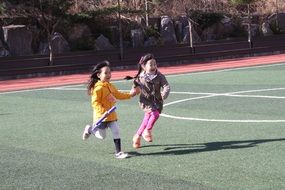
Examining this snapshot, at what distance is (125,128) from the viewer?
31.5ft

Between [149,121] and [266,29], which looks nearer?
[149,121]

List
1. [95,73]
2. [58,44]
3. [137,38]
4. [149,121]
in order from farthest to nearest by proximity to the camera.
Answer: [137,38]
[58,44]
[149,121]
[95,73]

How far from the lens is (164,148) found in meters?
7.65

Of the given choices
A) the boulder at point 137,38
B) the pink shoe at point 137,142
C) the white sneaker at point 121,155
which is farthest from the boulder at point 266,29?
the white sneaker at point 121,155

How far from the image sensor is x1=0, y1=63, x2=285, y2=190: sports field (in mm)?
5816

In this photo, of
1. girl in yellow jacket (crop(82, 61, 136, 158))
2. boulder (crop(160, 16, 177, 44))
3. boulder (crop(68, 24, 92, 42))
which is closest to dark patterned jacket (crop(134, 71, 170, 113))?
girl in yellow jacket (crop(82, 61, 136, 158))

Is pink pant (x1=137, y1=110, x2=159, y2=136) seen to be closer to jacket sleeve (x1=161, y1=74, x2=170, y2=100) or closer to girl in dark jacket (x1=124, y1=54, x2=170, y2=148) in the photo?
girl in dark jacket (x1=124, y1=54, x2=170, y2=148)

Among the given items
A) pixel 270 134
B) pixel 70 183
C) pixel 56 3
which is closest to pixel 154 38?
pixel 56 3

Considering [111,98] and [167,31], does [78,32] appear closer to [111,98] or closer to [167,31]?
[167,31]

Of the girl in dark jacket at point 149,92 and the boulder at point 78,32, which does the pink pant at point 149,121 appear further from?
the boulder at point 78,32

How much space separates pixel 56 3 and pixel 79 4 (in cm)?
783

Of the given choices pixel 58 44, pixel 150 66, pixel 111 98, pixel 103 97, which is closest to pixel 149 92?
pixel 150 66

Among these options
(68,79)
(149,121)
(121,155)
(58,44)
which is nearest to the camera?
(121,155)

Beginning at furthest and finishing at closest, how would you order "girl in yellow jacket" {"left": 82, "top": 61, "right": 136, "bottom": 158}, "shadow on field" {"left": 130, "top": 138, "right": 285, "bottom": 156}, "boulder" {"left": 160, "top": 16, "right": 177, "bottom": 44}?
"boulder" {"left": 160, "top": 16, "right": 177, "bottom": 44} → "girl in yellow jacket" {"left": 82, "top": 61, "right": 136, "bottom": 158} → "shadow on field" {"left": 130, "top": 138, "right": 285, "bottom": 156}
